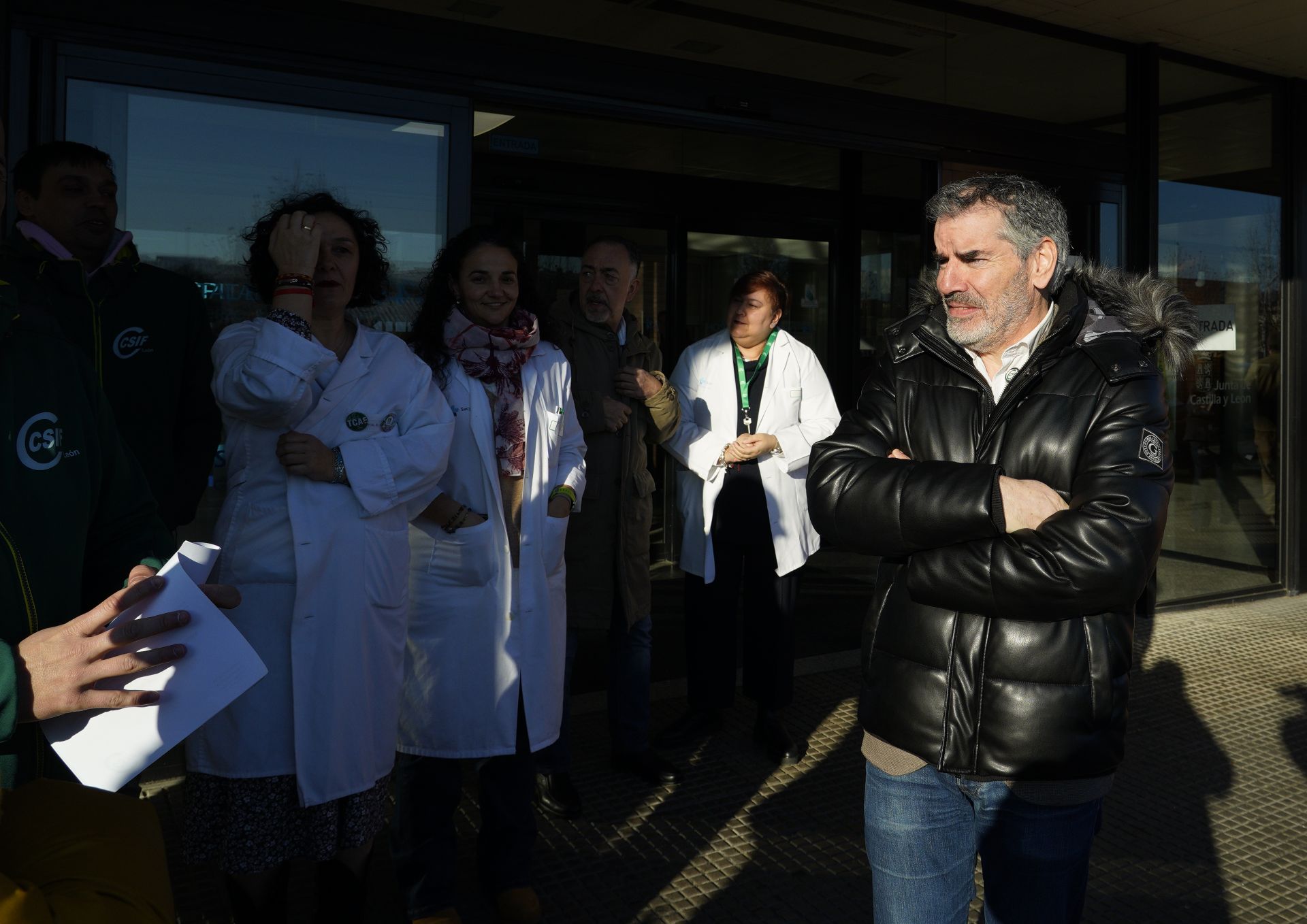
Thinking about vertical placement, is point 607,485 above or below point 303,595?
above

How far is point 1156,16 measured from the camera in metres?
6.44

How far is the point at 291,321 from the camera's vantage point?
2.66 m

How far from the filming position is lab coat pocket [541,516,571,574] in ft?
10.9

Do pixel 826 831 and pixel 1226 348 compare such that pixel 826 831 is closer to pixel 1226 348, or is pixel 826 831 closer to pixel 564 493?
pixel 564 493

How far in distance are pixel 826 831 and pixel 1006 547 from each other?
7.09ft

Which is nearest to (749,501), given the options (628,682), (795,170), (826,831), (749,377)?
(749,377)

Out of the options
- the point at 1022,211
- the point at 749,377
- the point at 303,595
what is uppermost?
the point at 1022,211

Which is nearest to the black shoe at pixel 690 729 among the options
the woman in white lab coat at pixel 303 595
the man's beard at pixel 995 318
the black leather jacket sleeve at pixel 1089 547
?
the woman in white lab coat at pixel 303 595

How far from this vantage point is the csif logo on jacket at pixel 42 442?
1.56 meters

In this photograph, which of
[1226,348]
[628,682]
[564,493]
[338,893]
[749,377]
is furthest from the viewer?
[1226,348]

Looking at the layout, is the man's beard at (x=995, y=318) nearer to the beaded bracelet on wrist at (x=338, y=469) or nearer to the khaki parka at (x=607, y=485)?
the beaded bracelet on wrist at (x=338, y=469)

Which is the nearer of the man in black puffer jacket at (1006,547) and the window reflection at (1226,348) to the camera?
the man in black puffer jacket at (1006,547)

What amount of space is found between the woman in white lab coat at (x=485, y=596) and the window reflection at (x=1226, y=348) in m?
5.51

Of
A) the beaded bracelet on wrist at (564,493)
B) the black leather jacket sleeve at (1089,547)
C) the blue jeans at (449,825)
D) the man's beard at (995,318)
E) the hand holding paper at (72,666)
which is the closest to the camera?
the hand holding paper at (72,666)
